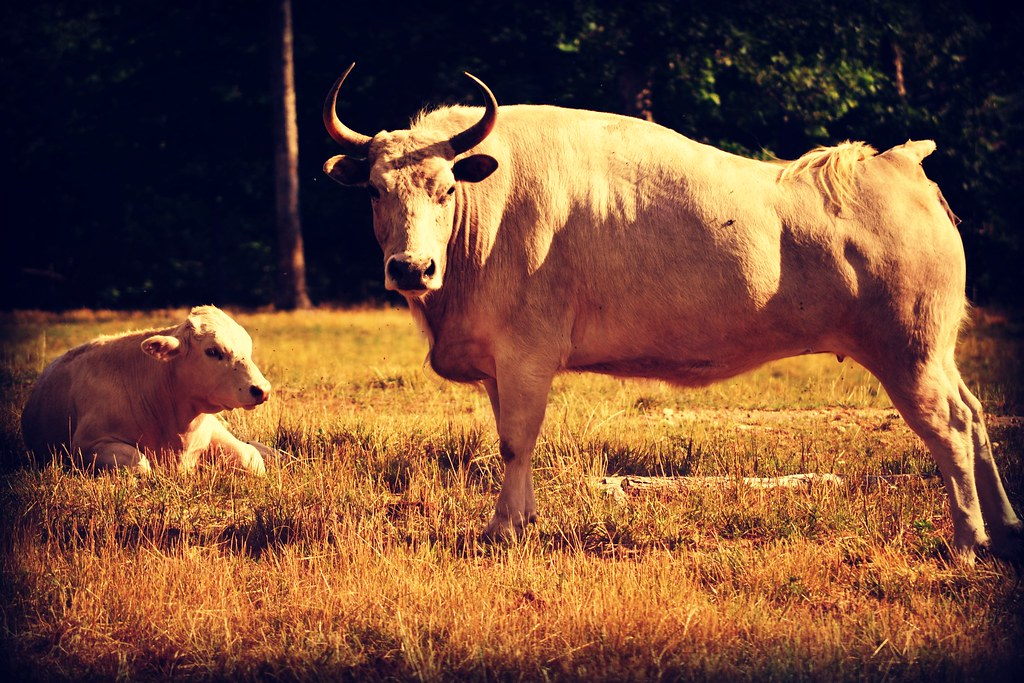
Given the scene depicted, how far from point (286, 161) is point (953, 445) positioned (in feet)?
55.3

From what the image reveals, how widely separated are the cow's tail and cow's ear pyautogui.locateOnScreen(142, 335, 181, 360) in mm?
4008

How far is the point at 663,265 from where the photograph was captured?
6074 mm

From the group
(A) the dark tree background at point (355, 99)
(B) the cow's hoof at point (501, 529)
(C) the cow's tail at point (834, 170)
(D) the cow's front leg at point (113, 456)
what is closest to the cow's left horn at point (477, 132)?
(C) the cow's tail at point (834, 170)

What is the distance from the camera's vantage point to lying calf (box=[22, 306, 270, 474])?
23.9 ft

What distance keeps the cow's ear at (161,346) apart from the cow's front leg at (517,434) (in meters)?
2.50

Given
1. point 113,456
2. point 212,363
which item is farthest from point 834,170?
point 113,456

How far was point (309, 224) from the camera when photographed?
26.0 m

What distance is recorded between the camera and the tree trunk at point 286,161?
68.1ft

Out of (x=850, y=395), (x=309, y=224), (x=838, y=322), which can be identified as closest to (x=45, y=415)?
(x=838, y=322)

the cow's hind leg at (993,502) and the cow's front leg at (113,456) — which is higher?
the cow's hind leg at (993,502)

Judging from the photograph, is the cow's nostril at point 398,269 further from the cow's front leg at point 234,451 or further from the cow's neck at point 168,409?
the cow's neck at point 168,409

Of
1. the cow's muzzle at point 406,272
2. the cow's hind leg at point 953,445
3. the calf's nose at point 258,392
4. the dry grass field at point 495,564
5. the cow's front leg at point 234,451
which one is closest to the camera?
the dry grass field at point 495,564

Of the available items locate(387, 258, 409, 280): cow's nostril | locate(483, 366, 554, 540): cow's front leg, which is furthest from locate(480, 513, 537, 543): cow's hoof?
locate(387, 258, 409, 280): cow's nostril

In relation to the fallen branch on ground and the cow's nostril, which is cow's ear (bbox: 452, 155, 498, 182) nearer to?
the cow's nostril
